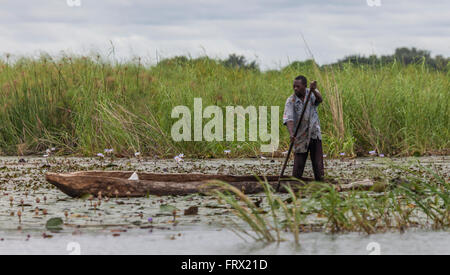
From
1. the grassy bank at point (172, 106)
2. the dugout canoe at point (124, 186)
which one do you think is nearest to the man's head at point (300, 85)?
the dugout canoe at point (124, 186)

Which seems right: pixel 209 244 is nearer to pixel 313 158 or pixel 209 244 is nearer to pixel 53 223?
pixel 53 223

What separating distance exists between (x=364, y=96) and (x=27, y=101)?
6.61m

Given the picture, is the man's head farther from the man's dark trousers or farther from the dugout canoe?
the dugout canoe

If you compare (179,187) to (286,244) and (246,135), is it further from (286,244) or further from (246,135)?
(246,135)

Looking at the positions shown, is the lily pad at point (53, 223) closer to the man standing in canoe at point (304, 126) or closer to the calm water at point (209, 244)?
the calm water at point (209, 244)

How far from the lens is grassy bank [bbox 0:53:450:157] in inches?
477

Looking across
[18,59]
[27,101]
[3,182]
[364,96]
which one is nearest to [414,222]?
[3,182]

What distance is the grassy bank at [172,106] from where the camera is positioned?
12.1m

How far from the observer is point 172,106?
12156 mm

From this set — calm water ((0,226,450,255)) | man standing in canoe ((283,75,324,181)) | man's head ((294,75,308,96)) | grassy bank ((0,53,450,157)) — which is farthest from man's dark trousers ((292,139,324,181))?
grassy bank ((0,53,450,157))

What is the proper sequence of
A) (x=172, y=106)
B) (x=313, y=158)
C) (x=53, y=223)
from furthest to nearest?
(x=172, y=106), (x=313, y=158), (x=53, y=223)

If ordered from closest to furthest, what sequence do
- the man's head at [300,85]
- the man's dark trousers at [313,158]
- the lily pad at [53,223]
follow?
the lily pad at [53,223]
the man's head at [300,85]
the man's dark trousers at [313,158]

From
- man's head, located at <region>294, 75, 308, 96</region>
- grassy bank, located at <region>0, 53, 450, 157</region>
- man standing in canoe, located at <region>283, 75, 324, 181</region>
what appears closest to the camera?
man's head, located at <region>294, 75, 308, 96</region>

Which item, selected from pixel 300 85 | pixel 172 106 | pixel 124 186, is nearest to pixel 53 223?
pixel 124 186
